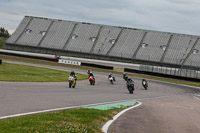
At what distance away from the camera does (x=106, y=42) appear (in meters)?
82.8

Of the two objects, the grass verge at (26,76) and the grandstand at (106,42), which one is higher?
the grandstand at (106,42)

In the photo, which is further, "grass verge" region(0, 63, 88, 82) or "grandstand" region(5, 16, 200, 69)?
"grandstand" region(5, 16, 200, 69)

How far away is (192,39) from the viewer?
8056 cm

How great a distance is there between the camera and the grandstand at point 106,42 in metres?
75.8

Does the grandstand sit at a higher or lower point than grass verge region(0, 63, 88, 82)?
higher

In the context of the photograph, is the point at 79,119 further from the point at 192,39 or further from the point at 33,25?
the point at 33,25

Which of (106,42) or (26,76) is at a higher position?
(106,42)

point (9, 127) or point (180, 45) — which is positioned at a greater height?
→ point (180, 45)

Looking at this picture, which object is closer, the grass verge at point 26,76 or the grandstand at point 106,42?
the grass verge at point 26,76

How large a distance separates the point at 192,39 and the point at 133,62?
17601mm

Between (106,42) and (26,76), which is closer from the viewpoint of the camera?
(26,76)

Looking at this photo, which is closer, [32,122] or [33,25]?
[32,122]

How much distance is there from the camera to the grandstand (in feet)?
249

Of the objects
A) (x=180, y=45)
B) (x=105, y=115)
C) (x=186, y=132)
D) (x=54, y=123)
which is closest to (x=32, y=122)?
(x=54, y=123)
